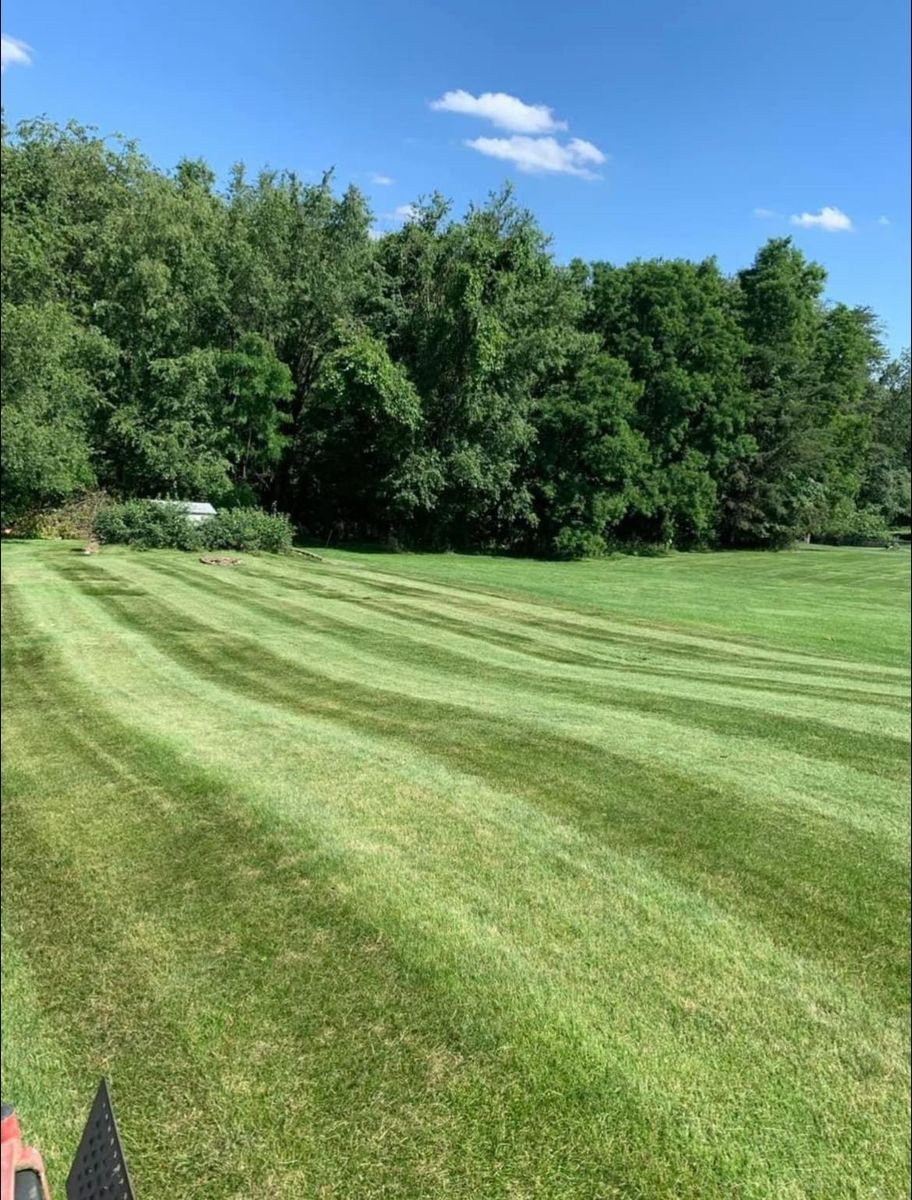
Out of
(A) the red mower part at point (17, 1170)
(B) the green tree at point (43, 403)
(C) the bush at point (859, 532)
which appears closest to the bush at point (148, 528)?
(B) the green tree at point (43, 403)

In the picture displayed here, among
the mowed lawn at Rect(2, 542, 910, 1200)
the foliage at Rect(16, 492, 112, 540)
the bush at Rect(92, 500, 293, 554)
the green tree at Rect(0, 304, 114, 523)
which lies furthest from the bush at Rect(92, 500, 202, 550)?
the mowed lawn at Rect(2, 542, 910, 1200)

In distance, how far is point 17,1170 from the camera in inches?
71.3

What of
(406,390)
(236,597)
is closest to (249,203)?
(406,390)

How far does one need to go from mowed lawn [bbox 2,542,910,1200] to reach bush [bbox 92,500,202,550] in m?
15.2

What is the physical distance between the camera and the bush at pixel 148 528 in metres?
22.8

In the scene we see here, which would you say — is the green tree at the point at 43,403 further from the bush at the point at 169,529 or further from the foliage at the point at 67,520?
the bush at the point at 169,529

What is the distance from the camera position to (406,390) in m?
28.6

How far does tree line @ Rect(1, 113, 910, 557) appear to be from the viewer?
86.7ft

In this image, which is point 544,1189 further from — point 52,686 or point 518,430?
point 518,430

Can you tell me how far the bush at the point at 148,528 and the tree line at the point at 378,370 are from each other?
5.82ft

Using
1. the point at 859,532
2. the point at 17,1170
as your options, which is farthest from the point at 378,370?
the point at 859,532

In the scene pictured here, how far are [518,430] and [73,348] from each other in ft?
50.0

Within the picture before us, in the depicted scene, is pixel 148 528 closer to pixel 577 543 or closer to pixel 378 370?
pixel 378 370

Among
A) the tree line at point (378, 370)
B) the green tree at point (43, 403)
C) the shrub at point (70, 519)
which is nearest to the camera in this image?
the green tree at point (43, 403)
